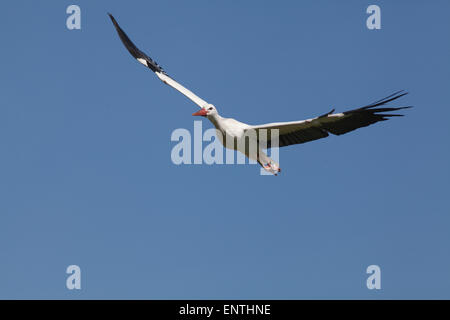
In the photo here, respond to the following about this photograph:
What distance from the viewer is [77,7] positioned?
15.4 m

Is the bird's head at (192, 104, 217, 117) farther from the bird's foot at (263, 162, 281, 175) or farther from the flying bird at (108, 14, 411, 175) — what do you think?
the bird's foot at (263, 162, 281, 175)

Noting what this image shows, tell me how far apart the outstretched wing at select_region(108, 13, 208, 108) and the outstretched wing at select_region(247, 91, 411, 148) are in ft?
8.49

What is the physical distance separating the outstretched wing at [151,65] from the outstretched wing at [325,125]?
8.49ft

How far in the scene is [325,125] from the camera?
44.1ft

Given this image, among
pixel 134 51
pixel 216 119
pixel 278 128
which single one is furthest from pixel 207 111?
pixel 134 51

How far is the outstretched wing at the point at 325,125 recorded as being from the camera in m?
12.9

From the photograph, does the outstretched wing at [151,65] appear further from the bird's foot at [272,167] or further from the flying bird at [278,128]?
the bird's foot at [272,167]

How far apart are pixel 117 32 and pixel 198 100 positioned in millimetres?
4116

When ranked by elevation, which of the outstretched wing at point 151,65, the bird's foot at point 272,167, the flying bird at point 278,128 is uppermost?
the outstretched wing at point 151,65

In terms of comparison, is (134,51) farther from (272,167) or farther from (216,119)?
(272,167)

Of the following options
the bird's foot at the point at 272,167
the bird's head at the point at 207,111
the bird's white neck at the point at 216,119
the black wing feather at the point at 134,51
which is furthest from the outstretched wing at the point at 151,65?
the bird's foot at the point at 272,167

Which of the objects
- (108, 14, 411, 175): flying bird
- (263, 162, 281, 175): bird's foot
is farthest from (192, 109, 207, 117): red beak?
(263, 162, 281, 175): bird's foot

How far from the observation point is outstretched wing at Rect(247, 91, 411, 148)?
1292 cm

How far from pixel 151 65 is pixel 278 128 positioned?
576 cm
